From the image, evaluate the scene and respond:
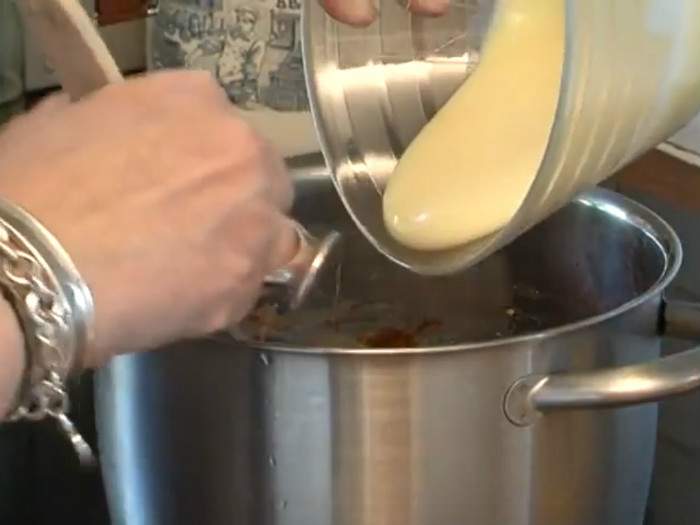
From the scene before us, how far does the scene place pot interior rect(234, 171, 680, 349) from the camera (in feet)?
2.64

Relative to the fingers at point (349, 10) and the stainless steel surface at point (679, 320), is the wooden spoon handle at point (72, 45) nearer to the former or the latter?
the fingers at point (349, 10)

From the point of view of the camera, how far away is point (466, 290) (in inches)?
34.0

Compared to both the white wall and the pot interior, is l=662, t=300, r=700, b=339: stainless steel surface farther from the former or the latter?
the white wall

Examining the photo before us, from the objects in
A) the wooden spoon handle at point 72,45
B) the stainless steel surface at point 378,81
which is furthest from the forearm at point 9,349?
the stainless steel surface at point 378,81

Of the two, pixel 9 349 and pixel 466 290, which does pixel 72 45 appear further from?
pixel 466 290

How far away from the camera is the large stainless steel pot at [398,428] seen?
0.59 meters

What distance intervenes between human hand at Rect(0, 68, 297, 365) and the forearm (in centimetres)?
3

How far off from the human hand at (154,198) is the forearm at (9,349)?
28mm

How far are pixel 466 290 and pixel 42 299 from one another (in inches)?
17.3

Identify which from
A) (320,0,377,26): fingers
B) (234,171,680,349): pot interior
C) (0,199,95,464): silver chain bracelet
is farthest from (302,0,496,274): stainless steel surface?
(0,199,95,464): silver chain bracelet

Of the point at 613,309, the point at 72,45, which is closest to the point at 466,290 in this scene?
the point at 613,309

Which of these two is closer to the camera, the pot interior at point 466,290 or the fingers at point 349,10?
the fingers at point 349,10

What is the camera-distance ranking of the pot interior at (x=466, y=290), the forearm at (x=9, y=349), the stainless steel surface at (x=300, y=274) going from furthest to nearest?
the pot interior at (x=466, y=290), the stainless steel surface at (x=300, y=274), the forearm at (x=9, y=349)

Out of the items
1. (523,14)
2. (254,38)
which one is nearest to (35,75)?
(254,38)
